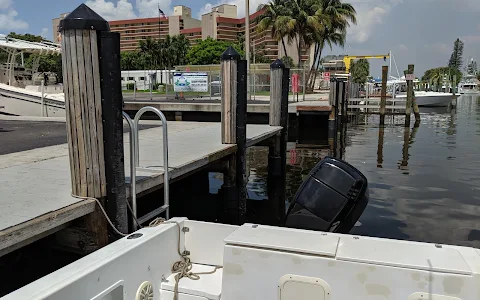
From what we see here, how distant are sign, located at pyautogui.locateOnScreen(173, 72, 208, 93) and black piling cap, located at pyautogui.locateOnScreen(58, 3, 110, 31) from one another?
17241 mm

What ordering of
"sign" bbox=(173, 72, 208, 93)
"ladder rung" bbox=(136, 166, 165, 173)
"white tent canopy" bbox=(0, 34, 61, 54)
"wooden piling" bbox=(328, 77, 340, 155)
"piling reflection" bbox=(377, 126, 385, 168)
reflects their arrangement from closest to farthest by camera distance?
"ladder rung" bbox=(136, 166, 165, 173)
"piling reflection" bbox=(377, 126, 385, 168)
"wooden piling" bbox=(328, 77, 340, 155)
"white tent canopy" bbox=(0, 34, 61, 54)
"sign" bbox=(173, 72, 208, 93)

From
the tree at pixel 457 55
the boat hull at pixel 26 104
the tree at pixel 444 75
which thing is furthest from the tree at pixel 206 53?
the tree at pixel 457 55

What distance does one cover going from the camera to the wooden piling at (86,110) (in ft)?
11.6

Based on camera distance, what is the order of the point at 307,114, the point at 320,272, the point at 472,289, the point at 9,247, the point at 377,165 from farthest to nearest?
the point at 307,114
the point at 377,165
the point at 9,247
the point at 320,272
the point at 472,289

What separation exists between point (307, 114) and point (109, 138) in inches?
561

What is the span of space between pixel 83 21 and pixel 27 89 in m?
15.1

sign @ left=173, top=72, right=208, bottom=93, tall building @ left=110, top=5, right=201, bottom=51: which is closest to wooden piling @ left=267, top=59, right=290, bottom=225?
sign @ left=173, top=72, right=208, bottom=93

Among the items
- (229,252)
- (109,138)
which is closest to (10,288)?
(109,138)

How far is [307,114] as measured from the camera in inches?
682

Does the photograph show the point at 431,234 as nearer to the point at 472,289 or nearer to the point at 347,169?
the point at 347,169

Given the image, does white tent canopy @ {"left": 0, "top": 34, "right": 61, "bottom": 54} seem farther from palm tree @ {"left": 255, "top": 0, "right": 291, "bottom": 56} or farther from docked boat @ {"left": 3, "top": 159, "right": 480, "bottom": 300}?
palm tree @ {"left": 255, "top": 0, "right": 291, "bottom": 56}

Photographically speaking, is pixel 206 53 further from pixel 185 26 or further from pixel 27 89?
pixel 185 26

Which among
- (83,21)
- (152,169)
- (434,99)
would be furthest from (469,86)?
(83,21)

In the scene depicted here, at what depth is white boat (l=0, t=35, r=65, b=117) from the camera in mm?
15508
